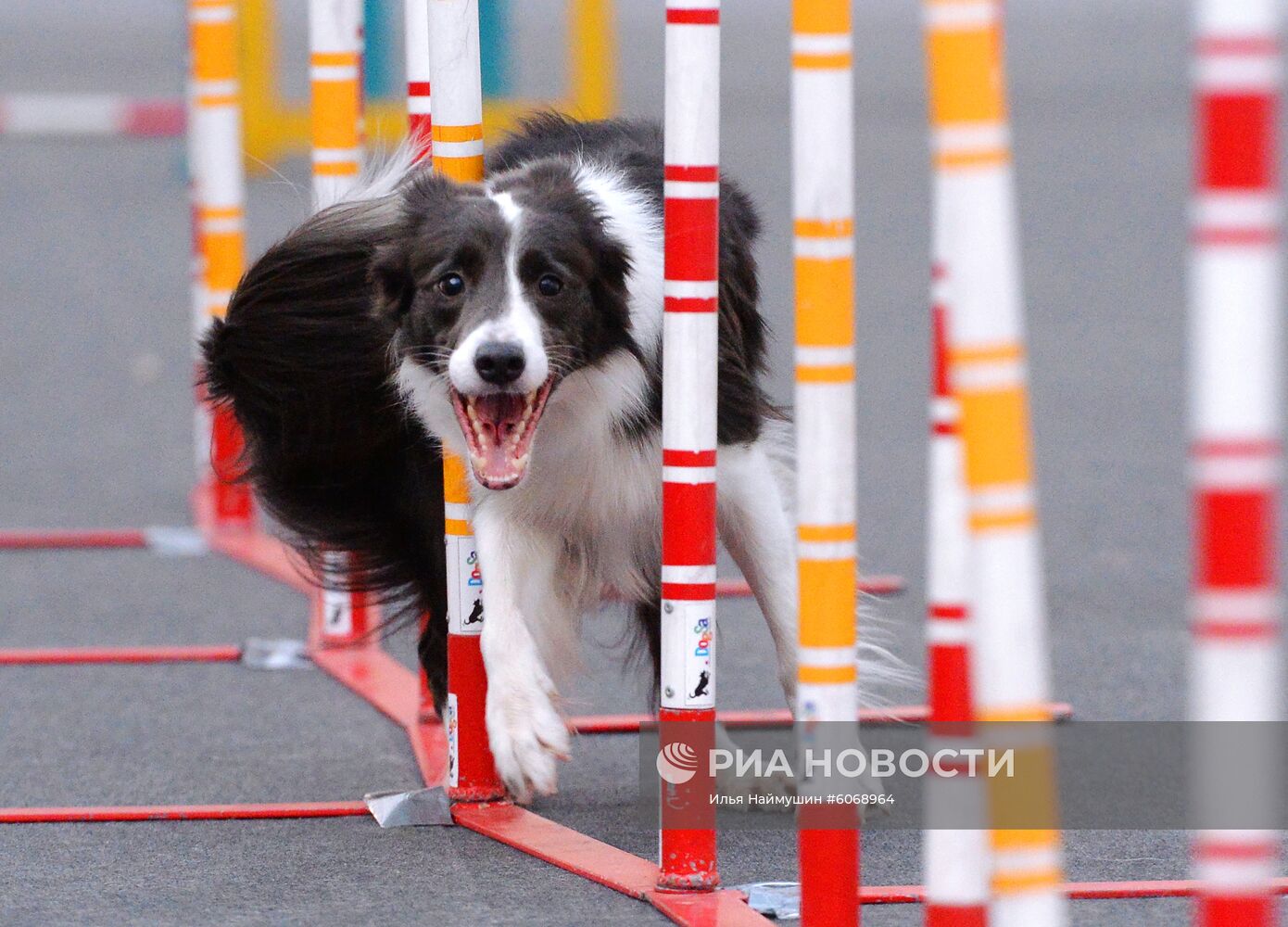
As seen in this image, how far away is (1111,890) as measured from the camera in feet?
10.3

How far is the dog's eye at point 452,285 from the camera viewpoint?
335cm

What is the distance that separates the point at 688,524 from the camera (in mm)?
3041

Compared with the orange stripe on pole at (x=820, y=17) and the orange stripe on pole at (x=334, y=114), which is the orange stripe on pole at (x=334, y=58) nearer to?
the orange stripe on pole at (x=334, y=114)

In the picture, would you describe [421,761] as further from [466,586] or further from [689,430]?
[689,430]

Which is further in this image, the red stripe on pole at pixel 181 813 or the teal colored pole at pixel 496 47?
the teal colored pole at pixel 496 47

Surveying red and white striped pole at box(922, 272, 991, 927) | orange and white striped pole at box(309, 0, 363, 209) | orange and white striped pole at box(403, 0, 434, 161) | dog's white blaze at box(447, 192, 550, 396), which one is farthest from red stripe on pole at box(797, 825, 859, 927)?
orange and white striped pole at box(309, 0, 363, 209)

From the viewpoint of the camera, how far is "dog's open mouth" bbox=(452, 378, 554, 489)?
336 centimetres

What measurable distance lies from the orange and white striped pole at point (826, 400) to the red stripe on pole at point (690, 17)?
0.27 m

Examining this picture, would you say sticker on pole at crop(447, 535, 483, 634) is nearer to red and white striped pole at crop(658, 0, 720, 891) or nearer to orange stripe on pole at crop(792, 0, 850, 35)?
red and white striped pole at crop(658, 0, 720, 891)

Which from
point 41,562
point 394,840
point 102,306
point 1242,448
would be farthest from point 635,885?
point 102,306

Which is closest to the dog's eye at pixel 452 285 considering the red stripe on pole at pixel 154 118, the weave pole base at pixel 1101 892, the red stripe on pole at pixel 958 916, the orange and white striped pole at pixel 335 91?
the weave pole base at pixel 1101 892

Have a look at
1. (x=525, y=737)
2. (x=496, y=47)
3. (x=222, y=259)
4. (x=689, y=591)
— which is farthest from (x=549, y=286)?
(x=496, y=47)

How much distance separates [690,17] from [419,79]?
4.09ft

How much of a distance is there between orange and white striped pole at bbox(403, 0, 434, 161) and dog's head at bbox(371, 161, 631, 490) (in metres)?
0.48
